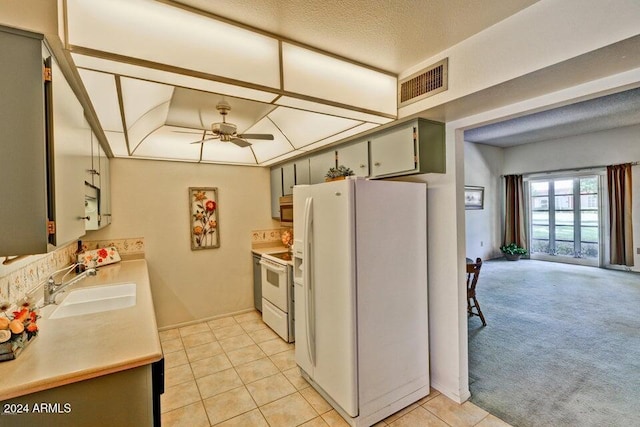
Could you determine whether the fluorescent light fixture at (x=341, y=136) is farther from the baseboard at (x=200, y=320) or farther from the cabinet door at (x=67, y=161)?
the baseboard at (x=200, y=320)

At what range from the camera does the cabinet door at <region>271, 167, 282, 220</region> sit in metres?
4.34

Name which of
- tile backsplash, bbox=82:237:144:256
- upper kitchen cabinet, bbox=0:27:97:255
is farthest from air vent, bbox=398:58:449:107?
tile backsplash, bbox=82:237:144:256

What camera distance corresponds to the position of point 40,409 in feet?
3.64

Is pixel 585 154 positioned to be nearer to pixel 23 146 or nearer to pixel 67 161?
pixel 67 161

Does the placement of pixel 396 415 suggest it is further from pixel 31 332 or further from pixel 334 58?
pixel 334 58

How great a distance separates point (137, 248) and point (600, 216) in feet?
29.0

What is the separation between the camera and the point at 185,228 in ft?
13.2

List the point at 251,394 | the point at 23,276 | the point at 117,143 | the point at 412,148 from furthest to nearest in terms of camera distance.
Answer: the point at 117,143 → the point at 251,394 → the point at 412,148 → the point at 23,276

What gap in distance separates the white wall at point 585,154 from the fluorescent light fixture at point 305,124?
22.0 feet

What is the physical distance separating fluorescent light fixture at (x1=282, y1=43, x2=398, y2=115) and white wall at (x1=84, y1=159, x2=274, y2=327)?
8.83ft

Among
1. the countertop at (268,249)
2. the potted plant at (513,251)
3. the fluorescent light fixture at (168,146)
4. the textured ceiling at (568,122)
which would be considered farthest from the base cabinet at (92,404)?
the potted plant at (513,251)

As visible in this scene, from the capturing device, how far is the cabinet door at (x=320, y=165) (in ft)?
10.6

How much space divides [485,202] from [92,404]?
8.10 metres

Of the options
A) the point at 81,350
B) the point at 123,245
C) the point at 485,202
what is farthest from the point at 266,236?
the point at 485,202
